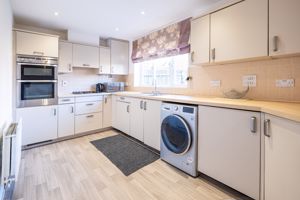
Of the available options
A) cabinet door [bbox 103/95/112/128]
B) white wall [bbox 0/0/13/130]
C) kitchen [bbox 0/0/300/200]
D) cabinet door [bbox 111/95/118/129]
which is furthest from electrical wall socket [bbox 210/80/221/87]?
white wall [bbox 0/0/13/130]

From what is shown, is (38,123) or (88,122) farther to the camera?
(88,122)

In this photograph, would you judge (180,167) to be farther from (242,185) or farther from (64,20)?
(64,20)

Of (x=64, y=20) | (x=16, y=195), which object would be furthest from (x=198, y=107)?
(x=64, y=20)

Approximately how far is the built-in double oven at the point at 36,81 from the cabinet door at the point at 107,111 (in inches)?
39.4

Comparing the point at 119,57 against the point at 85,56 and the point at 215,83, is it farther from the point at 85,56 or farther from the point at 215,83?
the point at 215,83

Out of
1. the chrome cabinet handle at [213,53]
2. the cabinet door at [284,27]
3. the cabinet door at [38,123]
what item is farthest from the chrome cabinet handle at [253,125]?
the cabinet door at [38,123]

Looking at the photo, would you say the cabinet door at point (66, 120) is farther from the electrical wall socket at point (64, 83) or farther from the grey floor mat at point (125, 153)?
the electrical wall socket at point (64, 83)

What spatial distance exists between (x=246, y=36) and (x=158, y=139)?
5.72 ft

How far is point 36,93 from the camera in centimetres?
278

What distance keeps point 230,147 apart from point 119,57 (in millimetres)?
3332

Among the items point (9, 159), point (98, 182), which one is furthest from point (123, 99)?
point (9, 159)

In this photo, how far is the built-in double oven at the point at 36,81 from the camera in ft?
8.59

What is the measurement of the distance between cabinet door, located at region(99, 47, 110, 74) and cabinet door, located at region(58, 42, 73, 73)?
662 mm

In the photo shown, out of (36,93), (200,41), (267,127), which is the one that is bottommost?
(267,127)
